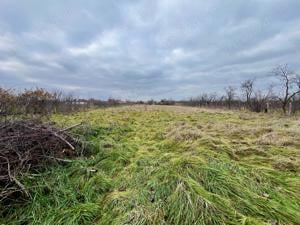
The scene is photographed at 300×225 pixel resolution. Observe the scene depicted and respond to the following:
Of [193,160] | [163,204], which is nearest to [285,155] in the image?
[193,160]

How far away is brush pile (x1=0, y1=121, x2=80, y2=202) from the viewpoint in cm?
282

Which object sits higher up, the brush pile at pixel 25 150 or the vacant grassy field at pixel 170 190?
the brush pile at pixel 25 150

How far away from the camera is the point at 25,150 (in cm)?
348

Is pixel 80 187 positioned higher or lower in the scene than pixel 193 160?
lower

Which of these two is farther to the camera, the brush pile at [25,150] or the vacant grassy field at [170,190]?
the brush pile at [25,150]

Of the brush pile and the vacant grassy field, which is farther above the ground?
the brush pile

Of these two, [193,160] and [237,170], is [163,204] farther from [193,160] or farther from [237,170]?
[237,170]

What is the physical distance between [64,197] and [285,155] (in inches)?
136

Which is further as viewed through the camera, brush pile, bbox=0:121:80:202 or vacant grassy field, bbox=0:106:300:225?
brush pile, bbox=0:121:80:202

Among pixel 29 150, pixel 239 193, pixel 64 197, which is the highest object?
pixel 29 150

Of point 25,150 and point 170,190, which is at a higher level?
point 25,150

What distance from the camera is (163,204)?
2383 millimetres

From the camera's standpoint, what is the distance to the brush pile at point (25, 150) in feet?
9.27

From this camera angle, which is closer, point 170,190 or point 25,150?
point 170,190
